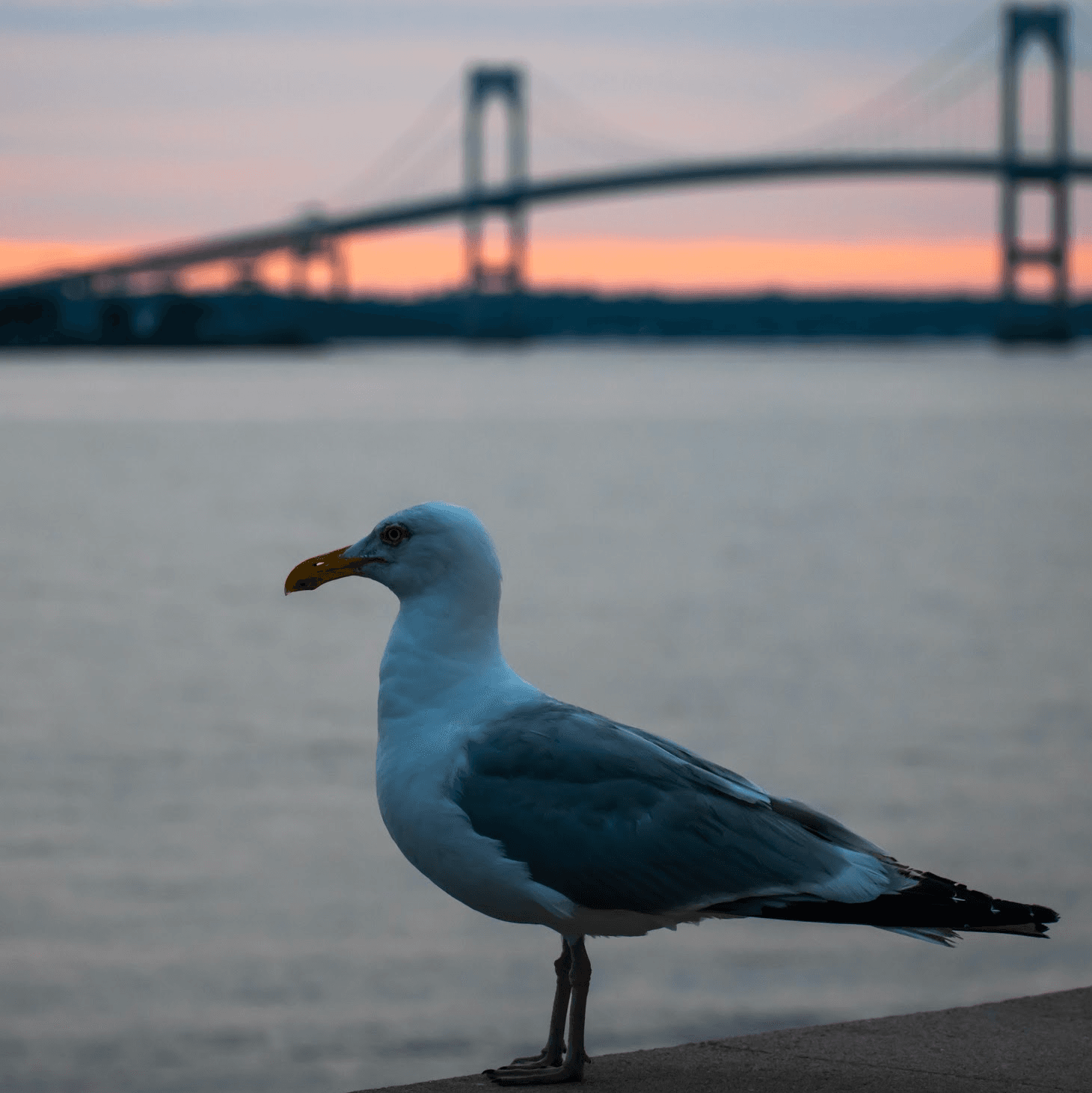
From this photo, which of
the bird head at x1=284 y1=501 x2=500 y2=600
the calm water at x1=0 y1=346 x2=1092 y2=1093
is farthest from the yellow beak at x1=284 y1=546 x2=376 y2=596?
the calm water at x1=0 y1=346 x2=1092 y2=1093

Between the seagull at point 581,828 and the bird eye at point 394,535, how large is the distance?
0.12 metres

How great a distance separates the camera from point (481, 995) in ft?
15.1

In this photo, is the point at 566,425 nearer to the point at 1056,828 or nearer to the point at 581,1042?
the point at 1056,828

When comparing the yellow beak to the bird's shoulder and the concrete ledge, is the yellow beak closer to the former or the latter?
the bird's shoulder

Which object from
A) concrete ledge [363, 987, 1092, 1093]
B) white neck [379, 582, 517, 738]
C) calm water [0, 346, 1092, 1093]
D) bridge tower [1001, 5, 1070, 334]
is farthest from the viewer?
bridge tower [1001, 5, 1070, 334]

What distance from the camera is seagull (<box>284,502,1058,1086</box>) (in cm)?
214

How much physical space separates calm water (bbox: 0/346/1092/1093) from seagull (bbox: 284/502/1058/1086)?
2.13 metres

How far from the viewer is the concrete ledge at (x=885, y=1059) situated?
2135 millimetres

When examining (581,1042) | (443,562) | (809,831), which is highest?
(443,562)

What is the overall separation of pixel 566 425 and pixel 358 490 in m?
19.1

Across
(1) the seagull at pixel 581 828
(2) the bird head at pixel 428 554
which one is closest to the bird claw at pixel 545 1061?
A: (1) the seagull at pixel 581 828

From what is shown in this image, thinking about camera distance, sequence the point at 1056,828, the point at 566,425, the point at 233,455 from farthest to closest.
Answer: the point at 566,425, the point at 233,455, the point at 1056,828

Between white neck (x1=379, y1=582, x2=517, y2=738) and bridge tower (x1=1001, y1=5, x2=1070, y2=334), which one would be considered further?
bridge tower (x1=1001, y1=5, x2=1070, y2=334)

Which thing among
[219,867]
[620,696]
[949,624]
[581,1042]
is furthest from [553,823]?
[949,624]
